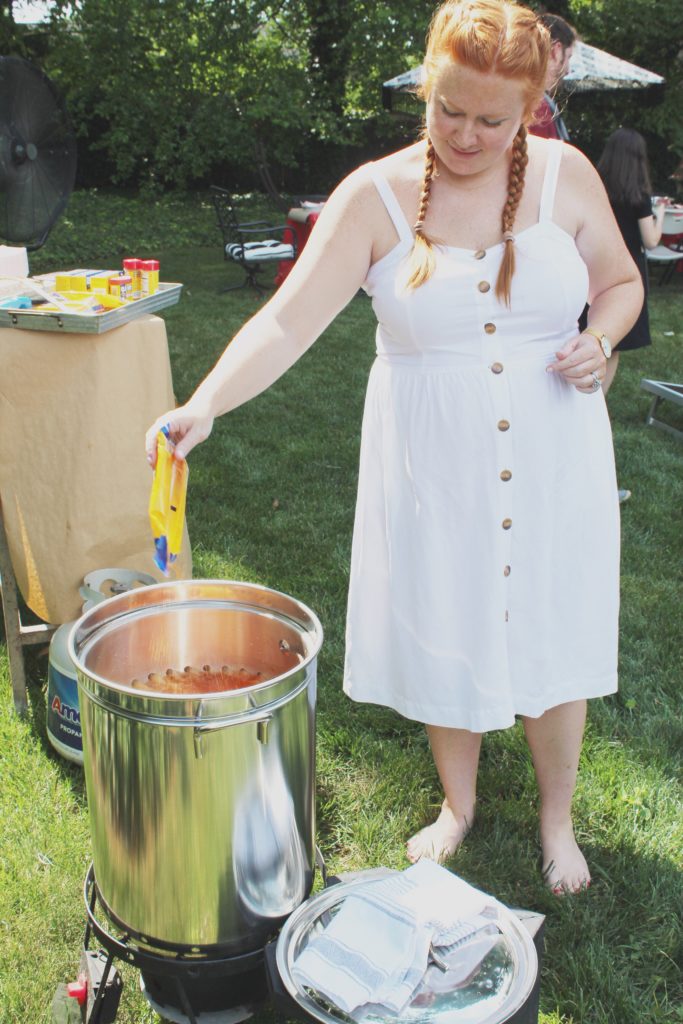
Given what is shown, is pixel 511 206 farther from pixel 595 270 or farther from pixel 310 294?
pixel 310 294

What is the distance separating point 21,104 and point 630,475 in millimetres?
3367

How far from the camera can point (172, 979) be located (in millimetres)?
1885

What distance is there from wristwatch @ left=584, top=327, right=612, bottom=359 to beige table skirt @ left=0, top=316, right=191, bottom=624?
4.29 ft

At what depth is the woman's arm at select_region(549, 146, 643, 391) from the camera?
1.96 meters

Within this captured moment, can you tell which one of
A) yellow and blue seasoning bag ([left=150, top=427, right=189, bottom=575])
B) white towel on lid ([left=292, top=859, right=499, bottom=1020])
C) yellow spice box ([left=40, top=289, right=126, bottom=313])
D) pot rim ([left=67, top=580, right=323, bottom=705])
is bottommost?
white towel on lid ([left=292, top=859, right=499, bottom=1020])

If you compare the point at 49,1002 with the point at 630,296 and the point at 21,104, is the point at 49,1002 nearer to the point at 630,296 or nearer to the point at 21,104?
the point at 630,296

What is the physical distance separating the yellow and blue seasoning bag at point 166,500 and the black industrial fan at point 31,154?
7.82 feet

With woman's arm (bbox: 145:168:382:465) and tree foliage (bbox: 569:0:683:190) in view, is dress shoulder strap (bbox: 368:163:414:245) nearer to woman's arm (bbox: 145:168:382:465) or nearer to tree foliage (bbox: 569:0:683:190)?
woman's arm (bbox: 145:168:382:465)

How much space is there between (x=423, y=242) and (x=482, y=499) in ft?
1.77

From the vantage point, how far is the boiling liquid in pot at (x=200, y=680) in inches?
76.3

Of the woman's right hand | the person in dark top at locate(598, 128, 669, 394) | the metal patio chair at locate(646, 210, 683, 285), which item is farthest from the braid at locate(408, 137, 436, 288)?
the metal patio chair at locate(646, 210, 683, 285)

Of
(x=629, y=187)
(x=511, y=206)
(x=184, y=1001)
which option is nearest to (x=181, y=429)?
(x=511, y=206)

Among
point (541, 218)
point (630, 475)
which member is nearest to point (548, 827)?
point (541, 218)

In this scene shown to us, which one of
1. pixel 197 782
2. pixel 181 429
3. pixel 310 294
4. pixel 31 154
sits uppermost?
pixel 31 154
